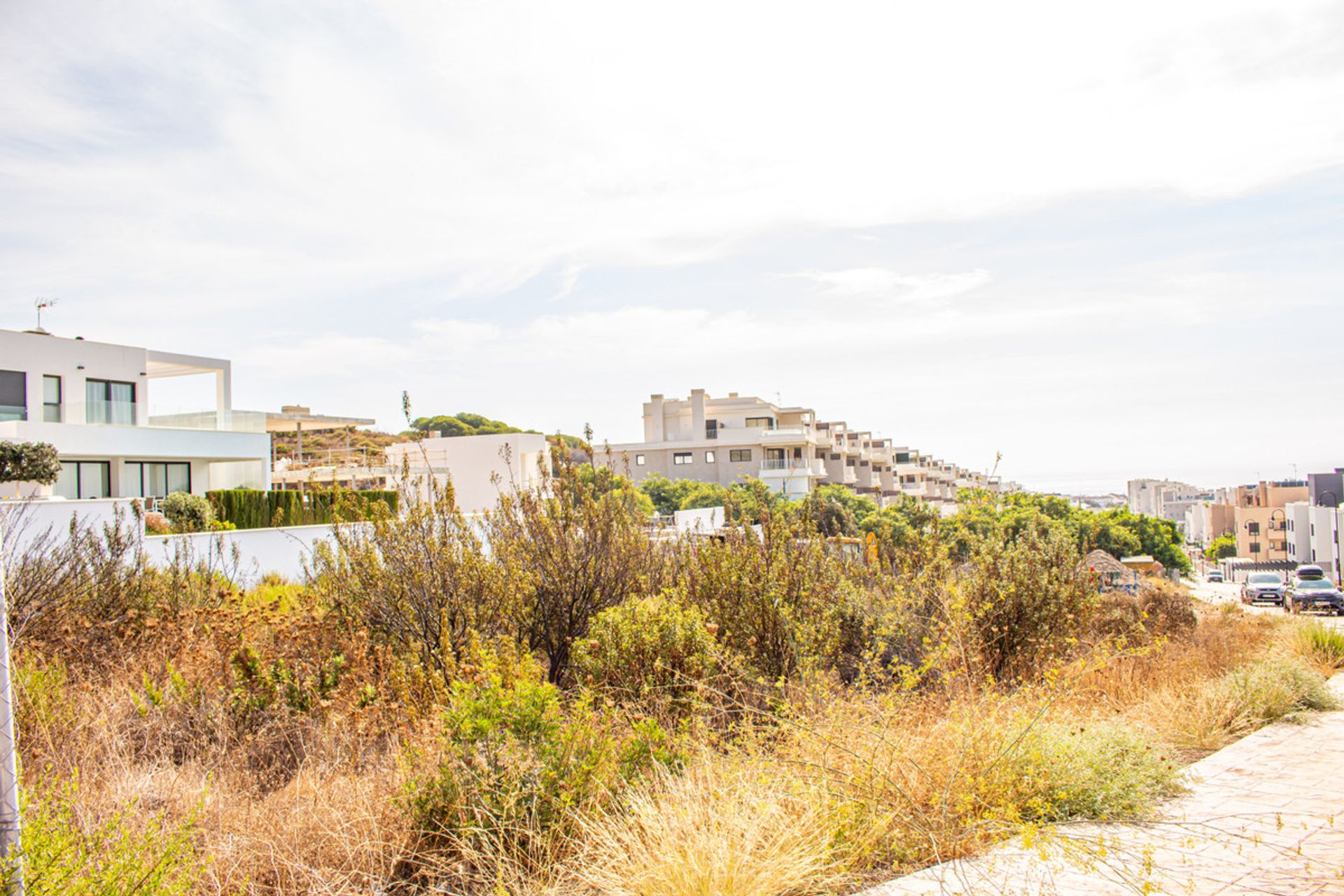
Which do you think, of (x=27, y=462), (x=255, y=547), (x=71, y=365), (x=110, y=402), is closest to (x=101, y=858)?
(x=255, y=547)

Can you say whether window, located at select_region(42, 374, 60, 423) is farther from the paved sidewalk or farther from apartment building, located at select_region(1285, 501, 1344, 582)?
apartment building, located at select_region(1285, 501, 1344, 582)

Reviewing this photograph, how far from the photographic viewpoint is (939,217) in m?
13.7

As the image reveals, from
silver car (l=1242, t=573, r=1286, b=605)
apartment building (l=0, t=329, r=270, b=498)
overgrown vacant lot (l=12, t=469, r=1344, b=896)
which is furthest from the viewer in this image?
silver car (l=1242, t=573, r=1286, b=605)

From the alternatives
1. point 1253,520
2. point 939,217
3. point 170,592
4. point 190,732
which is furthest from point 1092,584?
point 1253,520

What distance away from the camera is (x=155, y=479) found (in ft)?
97.0

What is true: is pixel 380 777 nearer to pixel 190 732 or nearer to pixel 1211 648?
pixel 190 732

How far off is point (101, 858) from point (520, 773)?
5.35ft

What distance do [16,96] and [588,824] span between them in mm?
4688

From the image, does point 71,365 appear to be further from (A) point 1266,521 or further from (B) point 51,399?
(A) point 1266,521

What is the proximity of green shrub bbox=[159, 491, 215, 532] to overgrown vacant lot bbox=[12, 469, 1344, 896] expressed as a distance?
42.9 feet

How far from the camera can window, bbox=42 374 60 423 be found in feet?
88.2

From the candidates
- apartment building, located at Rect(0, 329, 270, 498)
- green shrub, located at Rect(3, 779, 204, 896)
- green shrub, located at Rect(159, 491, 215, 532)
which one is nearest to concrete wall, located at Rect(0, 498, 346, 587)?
green shrub, located at Rect(159, 491, 215, 532)

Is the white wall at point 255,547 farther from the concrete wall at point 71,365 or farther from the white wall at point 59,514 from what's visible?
the concrete wall at point 71,365

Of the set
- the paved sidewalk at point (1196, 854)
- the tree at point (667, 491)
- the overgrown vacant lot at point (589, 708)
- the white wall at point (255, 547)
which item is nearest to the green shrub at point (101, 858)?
the overgrown vacant lot at point (589, 708)
